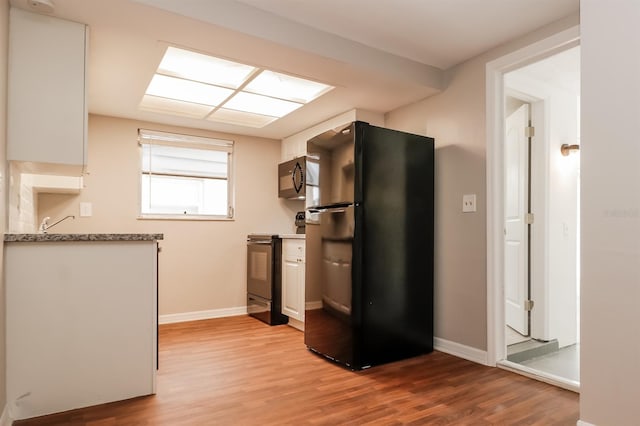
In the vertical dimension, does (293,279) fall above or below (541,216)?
below

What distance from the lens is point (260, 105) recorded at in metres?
3.78

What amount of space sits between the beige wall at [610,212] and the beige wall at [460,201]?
1016 millimetres

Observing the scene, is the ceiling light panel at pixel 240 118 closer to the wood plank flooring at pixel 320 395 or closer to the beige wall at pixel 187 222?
the beige wall at pixel 187 222

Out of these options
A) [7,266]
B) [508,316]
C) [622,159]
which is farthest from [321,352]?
[622,159]

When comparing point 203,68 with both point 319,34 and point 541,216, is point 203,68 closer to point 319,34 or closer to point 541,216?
point 319,34

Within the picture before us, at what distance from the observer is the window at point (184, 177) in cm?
422

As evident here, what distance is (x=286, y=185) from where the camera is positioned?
4.73 m

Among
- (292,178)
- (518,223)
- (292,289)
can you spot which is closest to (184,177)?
(292,178)

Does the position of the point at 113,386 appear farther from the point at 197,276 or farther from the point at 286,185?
the point at 286,185

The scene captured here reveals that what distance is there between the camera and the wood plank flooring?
1956mm

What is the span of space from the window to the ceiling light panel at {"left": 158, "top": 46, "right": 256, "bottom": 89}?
4.51ft

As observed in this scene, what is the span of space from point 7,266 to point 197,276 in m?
2.50

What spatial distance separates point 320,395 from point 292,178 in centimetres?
277

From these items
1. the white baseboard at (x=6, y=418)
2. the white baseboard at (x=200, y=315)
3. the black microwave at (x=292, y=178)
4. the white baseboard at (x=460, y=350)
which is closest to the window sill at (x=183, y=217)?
the black microwave at (x=292, y=178)
